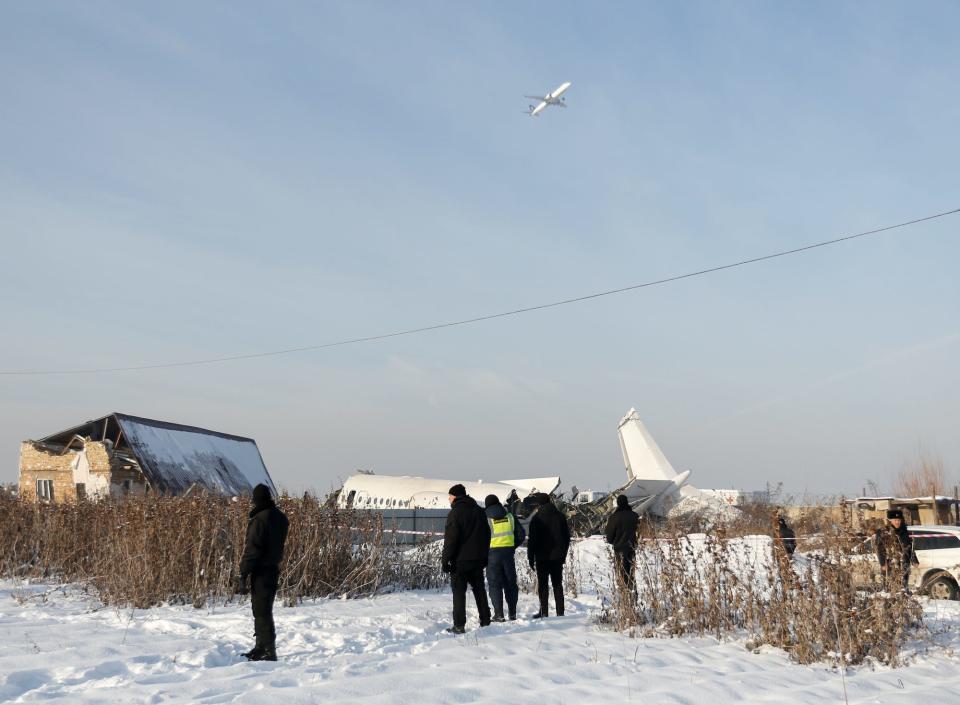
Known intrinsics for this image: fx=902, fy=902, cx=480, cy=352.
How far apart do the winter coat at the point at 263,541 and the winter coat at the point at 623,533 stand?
464 centimetres

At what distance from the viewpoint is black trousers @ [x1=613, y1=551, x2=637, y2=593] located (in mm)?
10828

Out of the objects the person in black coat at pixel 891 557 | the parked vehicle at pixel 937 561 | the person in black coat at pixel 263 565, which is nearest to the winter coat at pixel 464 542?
the person in black coat at pixel 263 565

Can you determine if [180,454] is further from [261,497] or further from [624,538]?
[261,497]

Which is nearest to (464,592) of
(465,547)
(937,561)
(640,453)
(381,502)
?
(465,547)

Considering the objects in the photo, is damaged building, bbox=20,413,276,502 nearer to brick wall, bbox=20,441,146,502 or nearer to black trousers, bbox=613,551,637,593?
brick wall, bbox=20,441,146,502

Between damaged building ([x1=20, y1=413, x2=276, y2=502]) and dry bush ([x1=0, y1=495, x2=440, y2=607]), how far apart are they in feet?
37.5

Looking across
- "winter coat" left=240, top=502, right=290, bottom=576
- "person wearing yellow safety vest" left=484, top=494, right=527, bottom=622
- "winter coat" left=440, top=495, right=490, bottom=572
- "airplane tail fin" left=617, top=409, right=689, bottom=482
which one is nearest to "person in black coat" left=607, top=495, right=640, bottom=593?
"person wearing yellow safety vest" left=484, top=494, right=527, bottom=622

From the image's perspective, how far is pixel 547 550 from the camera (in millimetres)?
11570

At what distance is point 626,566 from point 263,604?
495 centimetres

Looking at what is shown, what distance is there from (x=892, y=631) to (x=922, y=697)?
62.8 inches

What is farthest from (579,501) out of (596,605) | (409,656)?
(409,656)

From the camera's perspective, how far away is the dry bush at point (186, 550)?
12227 millimetres

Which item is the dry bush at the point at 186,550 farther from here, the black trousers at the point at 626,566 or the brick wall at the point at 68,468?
the brick wall at the point at 68,468

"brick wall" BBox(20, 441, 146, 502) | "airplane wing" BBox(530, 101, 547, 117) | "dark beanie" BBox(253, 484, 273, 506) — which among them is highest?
"airplane wing" BBox(530, 101, 547, 117)
